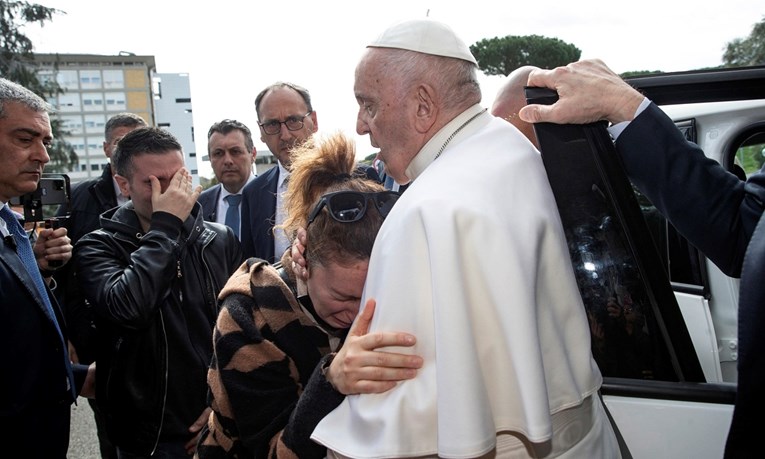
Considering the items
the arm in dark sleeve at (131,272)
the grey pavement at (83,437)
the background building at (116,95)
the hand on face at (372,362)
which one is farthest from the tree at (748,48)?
the background building at (116,95)

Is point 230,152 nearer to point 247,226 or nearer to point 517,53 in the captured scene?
point 247,226

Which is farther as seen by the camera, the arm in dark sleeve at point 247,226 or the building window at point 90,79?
the building window at point 90,79

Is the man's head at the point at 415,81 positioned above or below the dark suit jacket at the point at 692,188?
above

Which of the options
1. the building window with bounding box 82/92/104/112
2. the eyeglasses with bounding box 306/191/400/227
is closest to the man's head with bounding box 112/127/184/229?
the eyeglasses with bounding box 306/191/400/227

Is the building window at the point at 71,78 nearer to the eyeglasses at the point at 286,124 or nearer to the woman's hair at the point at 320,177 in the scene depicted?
the eyeglasses at the point at 286,124

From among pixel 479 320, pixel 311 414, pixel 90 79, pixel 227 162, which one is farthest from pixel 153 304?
pixel 90 79

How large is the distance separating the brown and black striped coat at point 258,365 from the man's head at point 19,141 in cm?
166

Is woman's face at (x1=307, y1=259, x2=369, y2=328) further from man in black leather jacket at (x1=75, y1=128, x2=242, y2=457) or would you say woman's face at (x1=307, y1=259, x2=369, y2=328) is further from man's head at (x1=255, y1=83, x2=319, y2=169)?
man's head at (x1=255, y1=83, x2=319, y2=169)

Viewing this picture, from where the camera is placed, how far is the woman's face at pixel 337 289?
5.55 feet

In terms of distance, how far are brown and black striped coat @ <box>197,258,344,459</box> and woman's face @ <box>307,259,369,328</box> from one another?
0.07 metres

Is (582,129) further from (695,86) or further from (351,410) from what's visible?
(351,410)

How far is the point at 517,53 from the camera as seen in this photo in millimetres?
22281

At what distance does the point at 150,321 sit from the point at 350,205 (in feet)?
4.49

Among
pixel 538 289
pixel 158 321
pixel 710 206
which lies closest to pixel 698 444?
pixel 710 206
